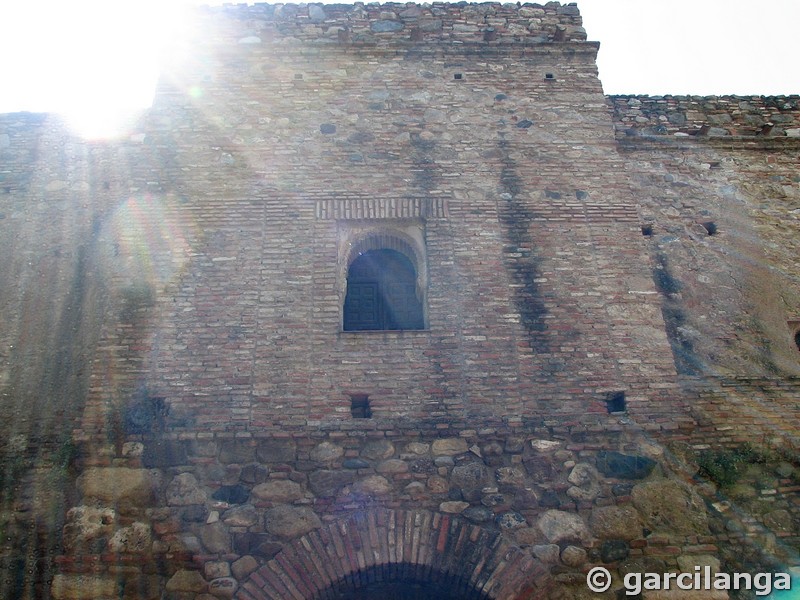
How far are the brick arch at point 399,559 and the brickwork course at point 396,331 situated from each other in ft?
0.06

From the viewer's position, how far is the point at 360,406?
545cm

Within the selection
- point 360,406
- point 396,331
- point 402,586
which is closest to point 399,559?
point 402,586

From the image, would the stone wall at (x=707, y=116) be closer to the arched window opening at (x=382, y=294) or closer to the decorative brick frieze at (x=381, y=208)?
the decorative brick frieze at (x=381, y=208)

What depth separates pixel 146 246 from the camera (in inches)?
242

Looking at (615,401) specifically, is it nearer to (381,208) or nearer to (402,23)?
(381,208)

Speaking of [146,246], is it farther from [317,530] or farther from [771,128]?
[771,128]

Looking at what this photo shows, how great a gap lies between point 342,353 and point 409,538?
1726 mm

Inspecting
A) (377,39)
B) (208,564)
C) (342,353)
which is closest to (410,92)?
(377,39)

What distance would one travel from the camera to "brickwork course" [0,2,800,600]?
4.82 m

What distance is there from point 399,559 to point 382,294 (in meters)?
2.77

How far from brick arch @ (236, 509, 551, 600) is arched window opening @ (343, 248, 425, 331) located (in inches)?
81.9

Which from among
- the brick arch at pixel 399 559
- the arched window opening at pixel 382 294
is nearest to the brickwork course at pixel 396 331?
the brick arch at pixel 399 559

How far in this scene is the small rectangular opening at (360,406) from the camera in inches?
213

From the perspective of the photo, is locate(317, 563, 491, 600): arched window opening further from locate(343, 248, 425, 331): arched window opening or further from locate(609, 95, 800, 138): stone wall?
locate(609, 95, 800, 138): stone wall
